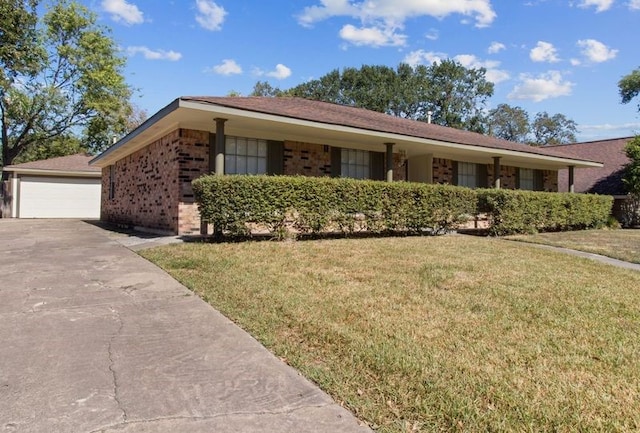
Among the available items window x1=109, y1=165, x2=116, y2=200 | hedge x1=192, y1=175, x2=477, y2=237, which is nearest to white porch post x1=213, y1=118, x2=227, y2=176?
hedge x1=192, y1=175, x2=477, y2=237

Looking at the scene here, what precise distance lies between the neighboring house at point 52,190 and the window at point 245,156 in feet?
56.8

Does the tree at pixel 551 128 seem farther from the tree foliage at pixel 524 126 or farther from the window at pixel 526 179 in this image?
the window at pixel 526 179

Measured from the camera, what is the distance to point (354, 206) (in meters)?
10.3

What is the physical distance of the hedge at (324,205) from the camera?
8.92m

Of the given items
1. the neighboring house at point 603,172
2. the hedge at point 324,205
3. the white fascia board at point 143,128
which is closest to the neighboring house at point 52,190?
the white fascia board at point 143,128

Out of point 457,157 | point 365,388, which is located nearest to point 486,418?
point 365,388

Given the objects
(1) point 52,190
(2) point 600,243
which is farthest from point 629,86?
(1) point 52,190

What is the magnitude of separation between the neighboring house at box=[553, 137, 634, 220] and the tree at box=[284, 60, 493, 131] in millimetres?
23006

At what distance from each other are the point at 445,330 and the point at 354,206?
640 cm

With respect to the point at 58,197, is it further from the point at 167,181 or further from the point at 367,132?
the point at 367,132

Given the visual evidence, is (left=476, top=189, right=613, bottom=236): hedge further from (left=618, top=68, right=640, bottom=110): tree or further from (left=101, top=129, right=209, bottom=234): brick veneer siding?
(left=618, top=68, right=640, bottom=110): tree

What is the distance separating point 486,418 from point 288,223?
7.36 m

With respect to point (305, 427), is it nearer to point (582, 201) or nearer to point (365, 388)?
point (365, 388)

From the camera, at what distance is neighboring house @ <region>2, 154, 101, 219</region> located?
25.1 metres
